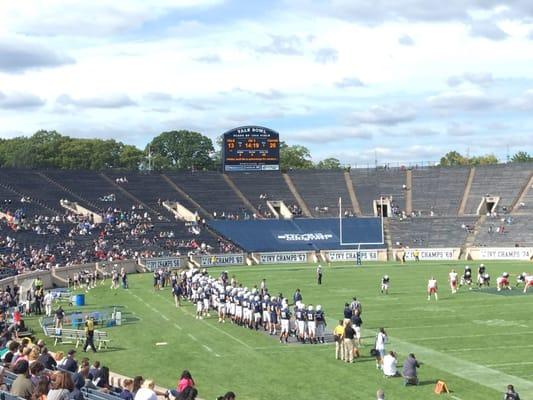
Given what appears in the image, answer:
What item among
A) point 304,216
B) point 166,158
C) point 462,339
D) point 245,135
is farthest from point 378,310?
point 166,158

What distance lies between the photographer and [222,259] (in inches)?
2443

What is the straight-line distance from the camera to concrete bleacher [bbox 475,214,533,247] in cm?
6396

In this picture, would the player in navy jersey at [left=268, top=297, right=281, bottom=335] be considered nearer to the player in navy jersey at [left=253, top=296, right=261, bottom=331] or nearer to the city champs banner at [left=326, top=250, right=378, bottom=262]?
the player in navy jersey at [left=253, top=296, right=261, bottom=331]

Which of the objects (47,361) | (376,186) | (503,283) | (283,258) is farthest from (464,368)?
(376,186)

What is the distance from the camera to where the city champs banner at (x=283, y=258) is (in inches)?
2544

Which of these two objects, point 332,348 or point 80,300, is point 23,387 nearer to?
point 332,348

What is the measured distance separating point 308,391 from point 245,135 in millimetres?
60042

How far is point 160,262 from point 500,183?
35679 mm

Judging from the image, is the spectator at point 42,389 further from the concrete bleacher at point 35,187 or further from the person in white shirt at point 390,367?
the concrete bleacher at point 35,187

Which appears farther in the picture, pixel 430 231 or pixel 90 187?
pixel 90 187

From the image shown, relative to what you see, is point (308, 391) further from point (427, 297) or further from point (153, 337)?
point (427, 297)

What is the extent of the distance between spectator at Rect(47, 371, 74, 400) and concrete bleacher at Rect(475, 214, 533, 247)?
184ft

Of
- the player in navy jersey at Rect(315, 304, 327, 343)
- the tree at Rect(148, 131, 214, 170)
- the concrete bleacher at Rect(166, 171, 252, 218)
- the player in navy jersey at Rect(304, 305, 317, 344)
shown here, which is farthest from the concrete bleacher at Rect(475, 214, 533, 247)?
the tree at Rect(148, 131, 214, 170)

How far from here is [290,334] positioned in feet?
93.1
